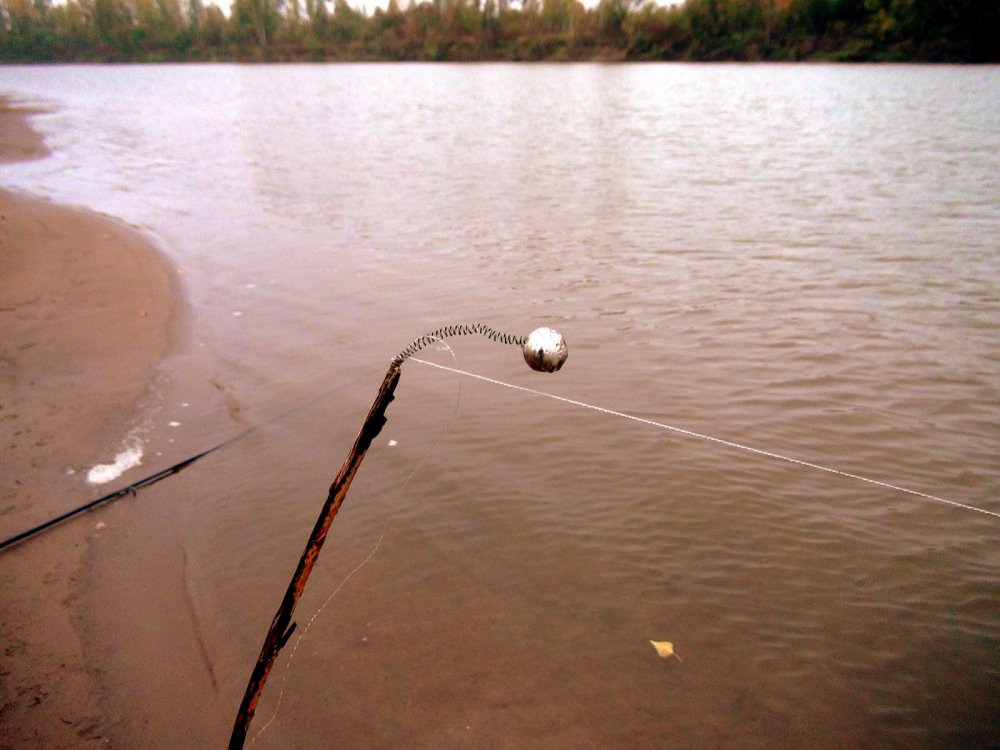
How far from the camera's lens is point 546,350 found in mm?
1916

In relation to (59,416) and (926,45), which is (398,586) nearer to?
(59,416)

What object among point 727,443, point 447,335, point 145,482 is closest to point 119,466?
point 145,482

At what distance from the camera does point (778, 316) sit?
6.95 metres

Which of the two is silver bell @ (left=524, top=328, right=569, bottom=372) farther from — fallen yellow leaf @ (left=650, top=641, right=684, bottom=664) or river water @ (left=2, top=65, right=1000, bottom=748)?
fallen yellow leaf @ (left=650, top=641, right=684, bottom=664)

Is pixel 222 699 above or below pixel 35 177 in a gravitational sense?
above

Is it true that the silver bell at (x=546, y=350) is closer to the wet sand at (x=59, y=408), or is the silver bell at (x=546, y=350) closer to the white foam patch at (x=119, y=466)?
the wet sand at (x=59, y=408)

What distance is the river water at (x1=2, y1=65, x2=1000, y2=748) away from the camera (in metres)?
2.99

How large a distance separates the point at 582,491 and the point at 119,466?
273 cm

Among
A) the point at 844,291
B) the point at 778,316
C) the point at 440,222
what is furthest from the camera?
the point at 440,222

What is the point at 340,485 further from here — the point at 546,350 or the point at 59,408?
the point at 59,408

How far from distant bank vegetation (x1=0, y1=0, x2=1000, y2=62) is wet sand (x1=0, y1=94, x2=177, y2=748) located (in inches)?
2422

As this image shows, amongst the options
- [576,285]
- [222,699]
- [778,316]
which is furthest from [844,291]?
[222,699]

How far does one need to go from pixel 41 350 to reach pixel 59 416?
1.21 meters

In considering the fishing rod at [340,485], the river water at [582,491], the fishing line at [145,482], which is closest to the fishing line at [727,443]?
the river water at [582,491]
